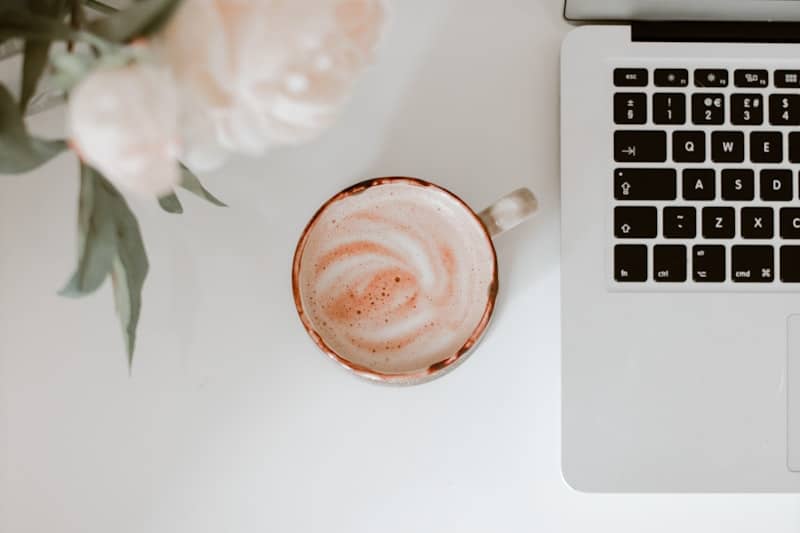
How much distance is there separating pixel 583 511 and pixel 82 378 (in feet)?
1.20

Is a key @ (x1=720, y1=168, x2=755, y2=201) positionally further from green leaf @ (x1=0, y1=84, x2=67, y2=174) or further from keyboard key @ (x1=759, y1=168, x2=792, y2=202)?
green leaf @ (x1=0, y1=84, x2=67, y2=174)

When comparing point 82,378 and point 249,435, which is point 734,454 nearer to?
point 249,435

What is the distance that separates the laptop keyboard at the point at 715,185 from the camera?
528 millimetres

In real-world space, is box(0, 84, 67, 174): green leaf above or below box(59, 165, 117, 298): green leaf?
above

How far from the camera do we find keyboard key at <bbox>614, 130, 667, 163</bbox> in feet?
1.74

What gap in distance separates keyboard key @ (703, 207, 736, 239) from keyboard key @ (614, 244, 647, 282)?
42 millimetres

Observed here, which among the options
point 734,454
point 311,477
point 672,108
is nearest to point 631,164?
point 672,108

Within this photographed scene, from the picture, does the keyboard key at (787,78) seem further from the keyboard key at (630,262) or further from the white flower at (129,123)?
the white flower at (129,123)

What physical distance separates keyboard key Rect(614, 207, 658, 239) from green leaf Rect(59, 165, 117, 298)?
312 mm

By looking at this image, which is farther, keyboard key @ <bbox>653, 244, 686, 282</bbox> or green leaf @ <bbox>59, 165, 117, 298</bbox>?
keyboard key @ <bbox>653, 244, 686, 282</bbox>

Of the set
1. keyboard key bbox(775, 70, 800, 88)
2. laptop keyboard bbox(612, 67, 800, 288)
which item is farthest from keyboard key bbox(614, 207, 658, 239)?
keyboard key bbox(775, 70, 800, 88)

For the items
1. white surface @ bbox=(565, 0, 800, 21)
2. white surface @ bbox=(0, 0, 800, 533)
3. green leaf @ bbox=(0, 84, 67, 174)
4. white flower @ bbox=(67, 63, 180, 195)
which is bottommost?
white surface @ bbox=(0, 0, 800, 533)

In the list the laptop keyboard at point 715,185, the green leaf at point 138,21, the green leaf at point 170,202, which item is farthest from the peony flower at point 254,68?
the laptop keyboard at point 715,185

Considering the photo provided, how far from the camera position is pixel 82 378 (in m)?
0.58
